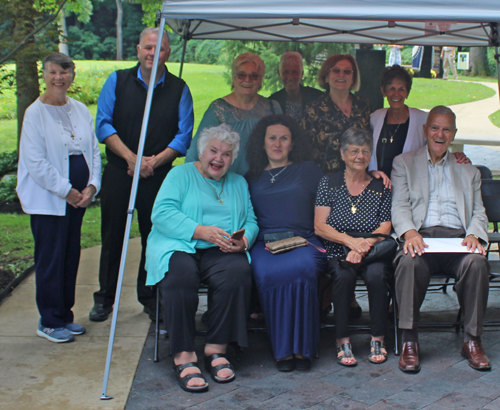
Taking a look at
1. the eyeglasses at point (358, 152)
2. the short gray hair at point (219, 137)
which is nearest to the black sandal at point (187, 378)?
the short gray hair at point (219, 137)

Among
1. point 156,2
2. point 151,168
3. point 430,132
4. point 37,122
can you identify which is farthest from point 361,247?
point 156,2

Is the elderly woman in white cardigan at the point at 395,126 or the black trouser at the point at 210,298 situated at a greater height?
the elderly woman in white cardigan at the point at 395,126

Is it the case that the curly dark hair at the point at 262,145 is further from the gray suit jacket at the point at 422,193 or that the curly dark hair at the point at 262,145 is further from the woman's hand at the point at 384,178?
the gray suit jacket at the point at 422,193

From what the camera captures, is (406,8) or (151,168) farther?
(151,168)

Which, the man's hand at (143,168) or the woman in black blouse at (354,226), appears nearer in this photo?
the woman in black blouse at (354,226)

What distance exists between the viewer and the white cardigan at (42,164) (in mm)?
3730

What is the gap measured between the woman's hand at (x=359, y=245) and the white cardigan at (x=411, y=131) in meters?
0.84

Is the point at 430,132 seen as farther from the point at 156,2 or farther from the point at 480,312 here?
the point at 156,2

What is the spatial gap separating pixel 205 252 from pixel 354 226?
105cm

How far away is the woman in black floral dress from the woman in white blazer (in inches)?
68.1

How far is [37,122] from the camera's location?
148 inches

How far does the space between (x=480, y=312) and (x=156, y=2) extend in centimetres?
904

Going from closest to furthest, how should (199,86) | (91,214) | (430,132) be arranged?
(430,132)
(91,214)
(199,86)

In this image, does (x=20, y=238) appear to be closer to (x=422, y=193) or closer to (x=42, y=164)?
(x=42, y=164)
